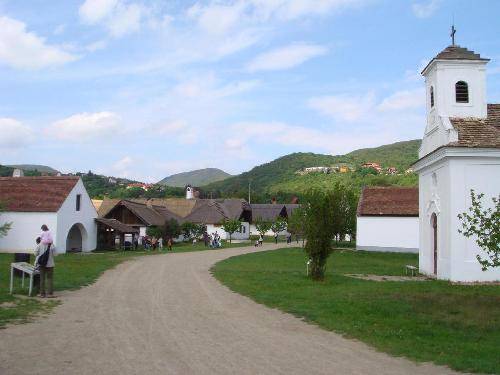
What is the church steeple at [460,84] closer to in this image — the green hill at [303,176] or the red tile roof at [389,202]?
the red tile roof at [389,202]

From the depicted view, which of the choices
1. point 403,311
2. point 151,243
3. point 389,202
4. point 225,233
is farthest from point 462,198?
point 225,233

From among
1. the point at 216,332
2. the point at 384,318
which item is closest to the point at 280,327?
the point at 216,332

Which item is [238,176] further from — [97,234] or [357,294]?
[357,294]

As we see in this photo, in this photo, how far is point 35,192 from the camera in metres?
38.5

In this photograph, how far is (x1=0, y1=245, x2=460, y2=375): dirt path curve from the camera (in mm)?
7188

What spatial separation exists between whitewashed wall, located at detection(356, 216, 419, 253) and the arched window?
22.0 meters

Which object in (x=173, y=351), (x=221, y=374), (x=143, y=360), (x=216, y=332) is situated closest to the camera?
(x=221, y=374)

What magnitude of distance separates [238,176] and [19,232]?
125 metres

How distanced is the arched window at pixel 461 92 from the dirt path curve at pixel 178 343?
13.2m

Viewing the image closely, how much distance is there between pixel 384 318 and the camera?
11352 millimetres

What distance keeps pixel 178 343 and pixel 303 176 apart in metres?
110

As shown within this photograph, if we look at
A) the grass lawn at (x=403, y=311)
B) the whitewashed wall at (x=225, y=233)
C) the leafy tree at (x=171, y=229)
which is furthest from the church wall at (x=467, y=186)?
the whitewashed wall at (x=225, y=233)

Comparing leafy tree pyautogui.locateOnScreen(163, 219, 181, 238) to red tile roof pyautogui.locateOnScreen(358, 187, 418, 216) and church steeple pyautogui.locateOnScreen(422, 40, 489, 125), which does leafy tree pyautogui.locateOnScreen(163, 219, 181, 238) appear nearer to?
red tile roof pyautogui.locateOnScreen(358, 187, 418, 216)

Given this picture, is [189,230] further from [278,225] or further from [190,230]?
[278,225]
